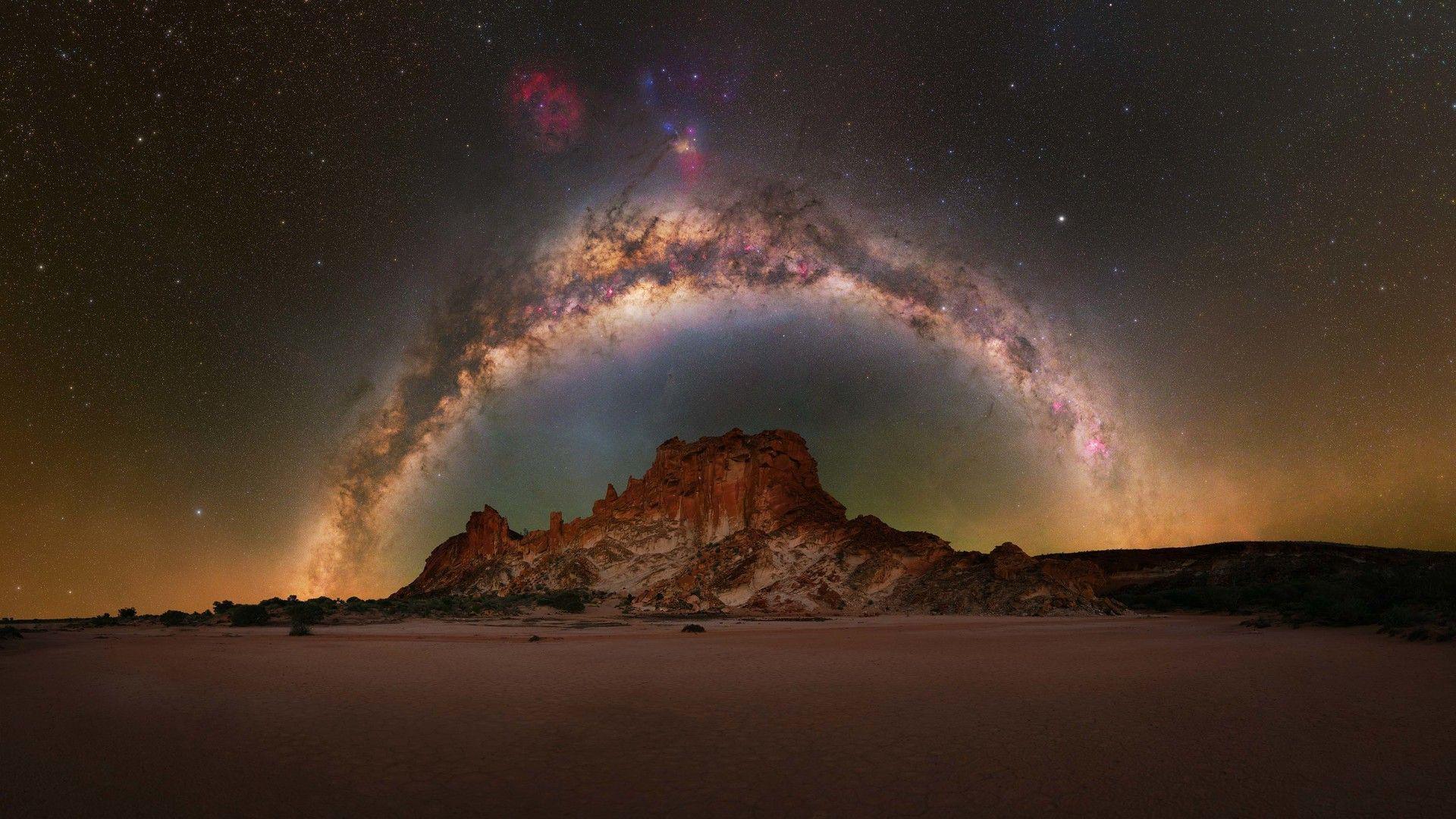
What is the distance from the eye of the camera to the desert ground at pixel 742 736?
5043mm

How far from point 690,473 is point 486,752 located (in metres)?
69.0

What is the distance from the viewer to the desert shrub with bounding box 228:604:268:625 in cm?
2803

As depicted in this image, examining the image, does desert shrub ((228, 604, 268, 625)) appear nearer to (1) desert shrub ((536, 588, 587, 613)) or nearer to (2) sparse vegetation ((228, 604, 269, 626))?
(2) sparse vegetation ((228, 604, 269, 626))

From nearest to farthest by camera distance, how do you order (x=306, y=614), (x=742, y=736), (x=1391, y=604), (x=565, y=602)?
1. (x=742, y=736)
2. (x=1391, y=604)
3. (x=306, y=614)
4. (x=565, y=602)

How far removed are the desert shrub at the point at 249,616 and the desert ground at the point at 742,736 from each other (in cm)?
1581

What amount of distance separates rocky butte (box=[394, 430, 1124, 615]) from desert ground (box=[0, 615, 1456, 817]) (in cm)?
3258

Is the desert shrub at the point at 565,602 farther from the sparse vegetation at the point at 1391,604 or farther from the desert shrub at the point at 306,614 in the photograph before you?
the sparse vegetation at the point at 1391,604

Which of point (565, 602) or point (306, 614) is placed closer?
point (306, 614)

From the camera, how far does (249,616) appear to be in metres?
28.1

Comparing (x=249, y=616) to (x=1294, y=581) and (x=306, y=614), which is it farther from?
(x=1294, y=581)

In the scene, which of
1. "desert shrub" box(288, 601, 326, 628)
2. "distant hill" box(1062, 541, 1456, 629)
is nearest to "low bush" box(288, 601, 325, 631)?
"desert shrub" box(288, 601, 326, 628)

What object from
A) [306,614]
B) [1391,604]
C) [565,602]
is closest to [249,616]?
[306,614]

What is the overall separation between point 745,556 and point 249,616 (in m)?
38.6

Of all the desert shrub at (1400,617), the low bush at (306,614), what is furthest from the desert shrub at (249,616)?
the desert shrub at (1400,617)
